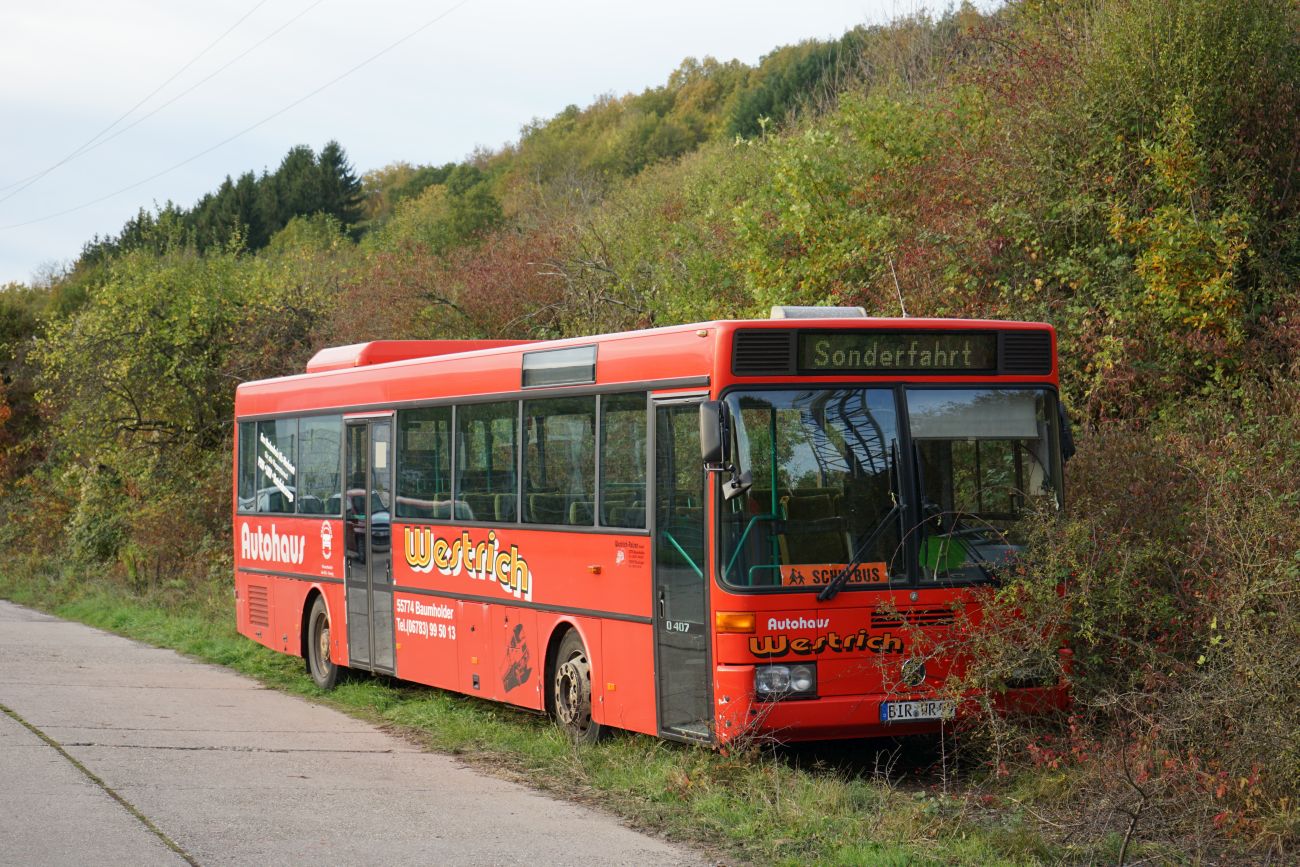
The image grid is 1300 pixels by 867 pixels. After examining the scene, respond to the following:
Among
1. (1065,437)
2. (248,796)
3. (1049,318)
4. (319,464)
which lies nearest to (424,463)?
(319,464)

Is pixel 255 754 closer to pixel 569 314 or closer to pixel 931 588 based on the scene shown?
pixel 931 588

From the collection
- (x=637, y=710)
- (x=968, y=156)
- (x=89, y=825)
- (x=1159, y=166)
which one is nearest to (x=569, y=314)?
(x=968, y=156)

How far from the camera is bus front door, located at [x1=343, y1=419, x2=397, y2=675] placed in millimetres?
14156

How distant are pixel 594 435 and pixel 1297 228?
8514 millimetres

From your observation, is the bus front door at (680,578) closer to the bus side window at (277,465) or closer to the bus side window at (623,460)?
the bus side window at (623,460)

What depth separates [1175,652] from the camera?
910 centimetres

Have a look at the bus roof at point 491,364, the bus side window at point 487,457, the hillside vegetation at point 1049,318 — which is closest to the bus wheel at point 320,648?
the bus roof at point 491,364

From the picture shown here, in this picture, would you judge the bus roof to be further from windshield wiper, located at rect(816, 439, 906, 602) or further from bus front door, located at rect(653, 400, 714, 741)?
windshield wiper, located at rect(816, 439, 906, 602)

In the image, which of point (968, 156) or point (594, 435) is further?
point (968, 156)

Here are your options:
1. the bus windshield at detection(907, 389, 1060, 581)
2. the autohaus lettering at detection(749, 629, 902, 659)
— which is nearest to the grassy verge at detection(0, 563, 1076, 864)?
the autohaus lettering at detection(749, 629, 902, 659)

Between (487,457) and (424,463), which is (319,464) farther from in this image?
(487,457)

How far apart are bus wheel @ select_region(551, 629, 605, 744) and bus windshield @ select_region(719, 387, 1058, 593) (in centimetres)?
223

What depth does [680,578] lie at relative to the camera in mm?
9578

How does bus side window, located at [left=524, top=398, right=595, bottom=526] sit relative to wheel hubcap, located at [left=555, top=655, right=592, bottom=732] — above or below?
above
